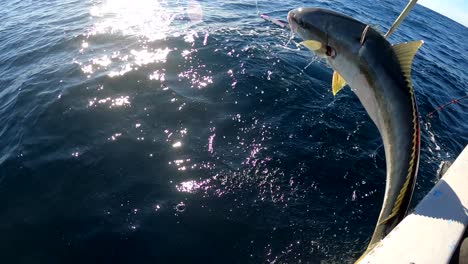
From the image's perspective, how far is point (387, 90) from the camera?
2891 millimetres

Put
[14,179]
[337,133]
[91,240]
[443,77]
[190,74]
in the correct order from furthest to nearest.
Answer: [443,77], [190,74], [337,133], [14,179], [91,240]

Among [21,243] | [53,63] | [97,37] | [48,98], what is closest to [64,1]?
[97,37]

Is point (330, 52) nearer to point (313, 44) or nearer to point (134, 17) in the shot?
point (313, 44)

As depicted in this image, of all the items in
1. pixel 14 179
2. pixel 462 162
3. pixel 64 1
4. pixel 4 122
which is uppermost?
pixel 462 162

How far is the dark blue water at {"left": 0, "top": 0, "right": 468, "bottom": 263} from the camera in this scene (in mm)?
5246

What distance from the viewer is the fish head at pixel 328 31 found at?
10.2 feet

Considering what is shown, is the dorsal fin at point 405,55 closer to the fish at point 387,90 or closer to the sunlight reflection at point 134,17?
the fish at point 387,90

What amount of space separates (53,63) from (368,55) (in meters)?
10.9

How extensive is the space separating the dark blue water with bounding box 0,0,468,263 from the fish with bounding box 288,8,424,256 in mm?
2608

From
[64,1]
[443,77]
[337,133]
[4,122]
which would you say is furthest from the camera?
[64,1]

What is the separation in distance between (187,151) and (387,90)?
4.74 meters

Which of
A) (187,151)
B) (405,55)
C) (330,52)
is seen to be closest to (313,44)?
(330,52)

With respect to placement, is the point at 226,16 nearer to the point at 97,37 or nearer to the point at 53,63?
the point at 97,37

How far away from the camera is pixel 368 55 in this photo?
2977 millimetres
